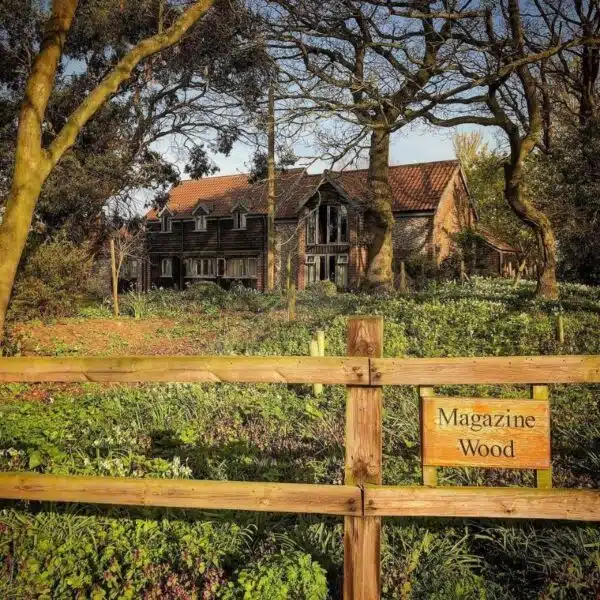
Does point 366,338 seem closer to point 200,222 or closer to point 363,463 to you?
point 363,463

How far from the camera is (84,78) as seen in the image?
21.6 metres

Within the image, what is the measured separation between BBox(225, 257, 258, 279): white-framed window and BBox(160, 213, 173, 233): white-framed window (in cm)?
602

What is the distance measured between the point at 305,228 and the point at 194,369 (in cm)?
3328

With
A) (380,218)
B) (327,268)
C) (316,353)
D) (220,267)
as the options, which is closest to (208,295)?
(380,218)

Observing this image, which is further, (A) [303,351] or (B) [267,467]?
(A) [303,351]

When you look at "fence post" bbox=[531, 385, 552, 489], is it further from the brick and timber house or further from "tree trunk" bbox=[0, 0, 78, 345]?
the brick and timber house

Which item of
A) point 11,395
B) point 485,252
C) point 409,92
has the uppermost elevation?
point 409,92

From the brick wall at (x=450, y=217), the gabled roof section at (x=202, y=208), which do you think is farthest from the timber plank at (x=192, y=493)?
the gabled roof section at (x=202, y=208)

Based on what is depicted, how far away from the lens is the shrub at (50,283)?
44.5 ft

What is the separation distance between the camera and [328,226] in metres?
35.8

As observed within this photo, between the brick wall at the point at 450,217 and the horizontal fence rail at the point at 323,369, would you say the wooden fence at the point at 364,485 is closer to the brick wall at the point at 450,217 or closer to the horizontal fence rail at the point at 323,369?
the horizontal fence rail at the point at 323,369

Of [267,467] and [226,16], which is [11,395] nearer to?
[267,467]

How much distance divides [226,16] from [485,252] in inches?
928

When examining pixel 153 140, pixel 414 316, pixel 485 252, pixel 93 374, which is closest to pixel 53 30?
pixel 93 374
